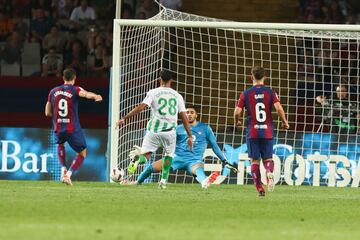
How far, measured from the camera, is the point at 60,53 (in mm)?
28891

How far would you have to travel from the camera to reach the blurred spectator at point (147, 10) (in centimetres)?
2966

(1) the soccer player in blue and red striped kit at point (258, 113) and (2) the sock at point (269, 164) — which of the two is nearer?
(1) the soccer player in blue and red striped kit at point (258, 113)

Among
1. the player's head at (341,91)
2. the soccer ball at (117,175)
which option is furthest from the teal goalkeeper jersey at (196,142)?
the player's head at (341,91)

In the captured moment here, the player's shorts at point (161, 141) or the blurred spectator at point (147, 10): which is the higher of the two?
the blurred spectator at point (147, 10)

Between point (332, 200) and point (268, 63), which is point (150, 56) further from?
point (332, 200)

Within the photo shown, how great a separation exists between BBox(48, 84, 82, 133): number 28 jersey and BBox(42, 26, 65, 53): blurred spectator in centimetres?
788

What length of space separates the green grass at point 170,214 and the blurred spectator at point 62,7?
1112cm

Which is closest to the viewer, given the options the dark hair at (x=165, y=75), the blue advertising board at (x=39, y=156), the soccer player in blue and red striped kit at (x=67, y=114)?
the dark hair at (x=165, y=75)

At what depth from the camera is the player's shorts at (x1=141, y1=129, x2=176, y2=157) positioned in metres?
20.1

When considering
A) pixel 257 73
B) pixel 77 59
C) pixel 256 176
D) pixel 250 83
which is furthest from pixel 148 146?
pixel 77 59

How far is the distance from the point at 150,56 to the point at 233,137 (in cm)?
228

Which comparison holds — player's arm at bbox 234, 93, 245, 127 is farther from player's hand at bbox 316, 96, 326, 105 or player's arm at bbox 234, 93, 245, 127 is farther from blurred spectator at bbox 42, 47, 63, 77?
blurred spectator at bbox 42, 47, 63, 77

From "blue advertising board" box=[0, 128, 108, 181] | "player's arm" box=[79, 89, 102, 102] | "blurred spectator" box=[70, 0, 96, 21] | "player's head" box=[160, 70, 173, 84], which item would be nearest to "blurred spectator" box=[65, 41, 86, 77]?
"blurred spectator" box=[70, 0, 96, 21]

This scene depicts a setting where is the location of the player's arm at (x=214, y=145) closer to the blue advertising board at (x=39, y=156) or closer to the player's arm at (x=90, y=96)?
the player's arm at (x=90, y=96)
